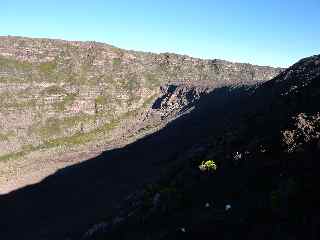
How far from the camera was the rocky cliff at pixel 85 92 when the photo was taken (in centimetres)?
11312

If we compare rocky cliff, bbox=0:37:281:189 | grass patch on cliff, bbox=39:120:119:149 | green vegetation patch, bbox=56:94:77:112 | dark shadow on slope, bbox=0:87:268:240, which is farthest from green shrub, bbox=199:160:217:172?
green vegetation patch, bbox=56:94:77:112

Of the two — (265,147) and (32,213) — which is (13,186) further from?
(265,147)

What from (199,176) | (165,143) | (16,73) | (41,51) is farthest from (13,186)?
(41,51)

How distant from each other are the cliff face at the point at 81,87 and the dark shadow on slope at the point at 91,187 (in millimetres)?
25193

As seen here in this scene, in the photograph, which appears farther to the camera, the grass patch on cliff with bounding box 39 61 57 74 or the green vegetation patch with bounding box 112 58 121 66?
the green vegetation patch with bounding box 112 58 121 66

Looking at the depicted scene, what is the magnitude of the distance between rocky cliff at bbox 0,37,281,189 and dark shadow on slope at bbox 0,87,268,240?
1579 centimetres

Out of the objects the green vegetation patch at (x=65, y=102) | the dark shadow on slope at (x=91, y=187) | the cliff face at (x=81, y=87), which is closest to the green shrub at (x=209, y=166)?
the dark shadow on slope at (x=91, y=187)

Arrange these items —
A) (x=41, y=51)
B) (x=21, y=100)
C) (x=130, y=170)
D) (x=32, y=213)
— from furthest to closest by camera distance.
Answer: (x=41, y=51), (x=21, y=100), (x=130, y=170), (x=32, y=213)

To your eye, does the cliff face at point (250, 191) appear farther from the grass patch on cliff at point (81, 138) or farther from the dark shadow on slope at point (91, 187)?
the grass patch on cliff at point (81, 138)

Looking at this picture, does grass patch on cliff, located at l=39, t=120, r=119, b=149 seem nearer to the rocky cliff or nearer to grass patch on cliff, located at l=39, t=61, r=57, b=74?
the rocky cliff

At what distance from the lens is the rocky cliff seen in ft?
371

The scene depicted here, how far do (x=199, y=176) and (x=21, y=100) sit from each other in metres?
111

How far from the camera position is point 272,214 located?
62.7ft

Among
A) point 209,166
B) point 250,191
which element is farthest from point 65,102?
point 250,191
